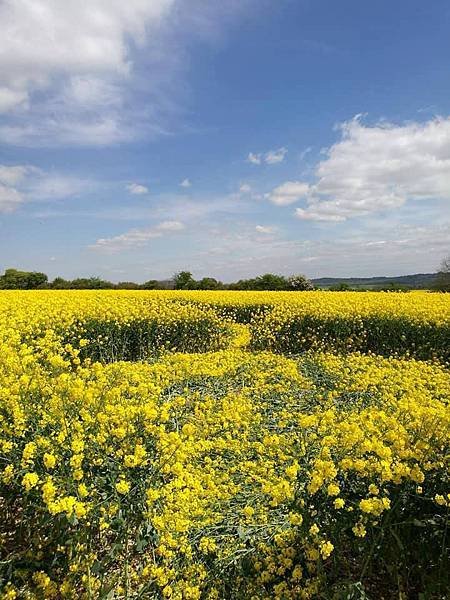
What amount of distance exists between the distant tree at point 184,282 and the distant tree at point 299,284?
683cm

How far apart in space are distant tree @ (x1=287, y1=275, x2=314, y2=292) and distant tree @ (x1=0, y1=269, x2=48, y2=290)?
18.5 meters

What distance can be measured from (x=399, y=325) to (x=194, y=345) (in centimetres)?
484

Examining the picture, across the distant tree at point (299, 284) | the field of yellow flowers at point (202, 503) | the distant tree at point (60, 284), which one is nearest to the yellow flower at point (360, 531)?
the field of yellow flowers at point (202, 503)

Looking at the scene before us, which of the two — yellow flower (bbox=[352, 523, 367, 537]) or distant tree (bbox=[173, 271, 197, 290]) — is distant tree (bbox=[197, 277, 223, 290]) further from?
yellow flower (bbox=[352, 523, 367, 537])

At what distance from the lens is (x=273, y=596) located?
8.82 ft

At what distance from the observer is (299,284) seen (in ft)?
96.0

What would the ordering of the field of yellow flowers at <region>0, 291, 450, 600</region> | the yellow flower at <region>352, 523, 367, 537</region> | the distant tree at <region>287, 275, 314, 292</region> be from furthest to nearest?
the distant tree at <region>287, 275, 314, 292</region>, the field of yellow flowers at <region>0, 291, 450, 600</region>, the yellow flower at <region>352, 523, 367, 537</region>

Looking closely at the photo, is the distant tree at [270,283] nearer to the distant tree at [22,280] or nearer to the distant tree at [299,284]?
the distant tree at [299,284]

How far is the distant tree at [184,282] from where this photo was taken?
31859 millimetres

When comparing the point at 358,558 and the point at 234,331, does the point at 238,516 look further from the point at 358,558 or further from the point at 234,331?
the point at 234,331

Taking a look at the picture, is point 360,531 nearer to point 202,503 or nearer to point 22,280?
point 202,503

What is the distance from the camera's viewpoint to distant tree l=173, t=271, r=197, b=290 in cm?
3186

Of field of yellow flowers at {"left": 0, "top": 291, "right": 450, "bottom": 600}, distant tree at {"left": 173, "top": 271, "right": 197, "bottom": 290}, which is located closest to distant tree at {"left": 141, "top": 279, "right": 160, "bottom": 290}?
distant tree at {"left": 173, "top": 271, "right": 197, "bottom": 290}

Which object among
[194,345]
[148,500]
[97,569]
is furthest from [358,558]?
[194,345]
